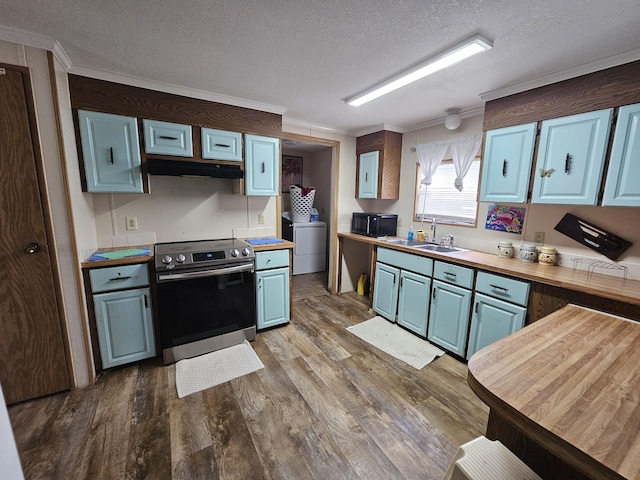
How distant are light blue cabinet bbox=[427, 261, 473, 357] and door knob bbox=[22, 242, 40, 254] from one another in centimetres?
300

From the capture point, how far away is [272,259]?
2.76 meters

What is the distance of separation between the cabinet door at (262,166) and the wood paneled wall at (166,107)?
0.33 feet

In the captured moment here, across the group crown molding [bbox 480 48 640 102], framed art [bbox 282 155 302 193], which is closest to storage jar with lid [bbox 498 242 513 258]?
crown molding [bbox 480 48 640 102]

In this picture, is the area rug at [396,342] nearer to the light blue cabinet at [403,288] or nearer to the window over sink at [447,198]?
the light blue cabinet at [403,288]

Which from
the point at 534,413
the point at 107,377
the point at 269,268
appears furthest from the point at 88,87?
the point at 534,413

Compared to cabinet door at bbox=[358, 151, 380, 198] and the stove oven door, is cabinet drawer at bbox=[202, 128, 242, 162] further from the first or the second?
cabinet door at bbox=[358, 151, 380, 198]

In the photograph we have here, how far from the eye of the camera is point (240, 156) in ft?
8.82

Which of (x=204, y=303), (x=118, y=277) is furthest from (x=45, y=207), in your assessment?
Answer: (x=204, y=303)

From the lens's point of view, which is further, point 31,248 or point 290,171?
point 290,171

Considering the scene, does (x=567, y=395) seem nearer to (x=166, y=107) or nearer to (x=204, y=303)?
(x=204, y=303)

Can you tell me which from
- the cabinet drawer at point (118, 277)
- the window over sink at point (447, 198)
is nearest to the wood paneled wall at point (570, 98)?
the window over sink at point (447, 198)

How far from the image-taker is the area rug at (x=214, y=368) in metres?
2.05

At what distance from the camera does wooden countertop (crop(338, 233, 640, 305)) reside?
163 centimetres

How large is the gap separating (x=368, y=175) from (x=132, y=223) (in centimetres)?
273
